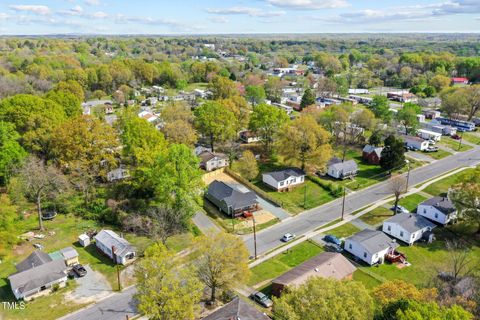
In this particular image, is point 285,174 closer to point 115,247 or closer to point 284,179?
point 284,179

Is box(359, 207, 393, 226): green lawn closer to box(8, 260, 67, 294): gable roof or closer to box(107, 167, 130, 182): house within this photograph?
box(107, 167, 130, 182): house

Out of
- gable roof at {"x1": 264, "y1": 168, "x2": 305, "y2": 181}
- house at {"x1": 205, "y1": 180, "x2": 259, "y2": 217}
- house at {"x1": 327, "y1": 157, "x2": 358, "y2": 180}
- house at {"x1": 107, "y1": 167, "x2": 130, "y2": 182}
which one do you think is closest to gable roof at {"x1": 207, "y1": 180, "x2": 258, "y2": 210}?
house at {"x1": 205, "y1": 180, "x2": 259, "y2": 217}

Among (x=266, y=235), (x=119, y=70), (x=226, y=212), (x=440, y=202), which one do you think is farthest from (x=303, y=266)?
(x=119, y=70)

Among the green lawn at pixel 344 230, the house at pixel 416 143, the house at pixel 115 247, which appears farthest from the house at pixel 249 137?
the house at pixel 115 247

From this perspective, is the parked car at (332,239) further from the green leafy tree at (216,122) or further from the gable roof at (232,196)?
the green leafy tree at (216,122)

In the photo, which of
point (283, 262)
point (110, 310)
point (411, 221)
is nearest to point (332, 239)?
point (283, 262)

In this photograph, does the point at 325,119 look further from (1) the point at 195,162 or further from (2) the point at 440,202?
(1) the point at 195,162
